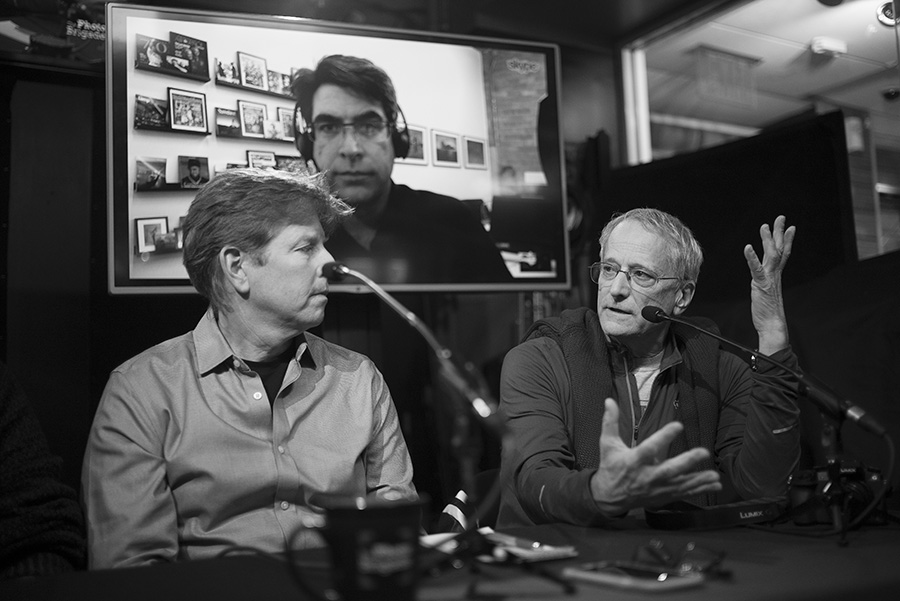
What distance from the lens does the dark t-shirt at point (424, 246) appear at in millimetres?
2770

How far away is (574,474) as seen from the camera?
63.7 inches

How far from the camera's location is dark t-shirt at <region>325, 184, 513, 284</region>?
9.09 feet

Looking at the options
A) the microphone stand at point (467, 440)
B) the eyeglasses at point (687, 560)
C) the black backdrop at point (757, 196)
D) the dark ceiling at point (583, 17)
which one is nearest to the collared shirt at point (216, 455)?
the microphone stand at point (467, 440)

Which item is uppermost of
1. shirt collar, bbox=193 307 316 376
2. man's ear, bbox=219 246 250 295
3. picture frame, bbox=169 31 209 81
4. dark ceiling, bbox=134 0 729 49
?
dark ceiling, bbox=134 0 729 49

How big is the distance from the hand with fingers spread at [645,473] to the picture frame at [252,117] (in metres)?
1.61

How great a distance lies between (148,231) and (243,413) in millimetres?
872

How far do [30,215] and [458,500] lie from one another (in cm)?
156

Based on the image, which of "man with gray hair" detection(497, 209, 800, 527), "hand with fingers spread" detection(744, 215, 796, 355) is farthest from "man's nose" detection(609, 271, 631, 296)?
"hand with fingers spread" detection(744, 215, 796, 355)

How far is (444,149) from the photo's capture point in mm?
2908

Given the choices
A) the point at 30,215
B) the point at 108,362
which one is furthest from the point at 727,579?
the point at 30,215

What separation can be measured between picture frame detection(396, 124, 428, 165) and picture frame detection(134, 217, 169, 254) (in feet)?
2.63

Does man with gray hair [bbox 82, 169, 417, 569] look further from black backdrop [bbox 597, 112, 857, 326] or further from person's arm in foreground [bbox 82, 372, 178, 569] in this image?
black backdrop [bbox 597, 112, 857, 326]

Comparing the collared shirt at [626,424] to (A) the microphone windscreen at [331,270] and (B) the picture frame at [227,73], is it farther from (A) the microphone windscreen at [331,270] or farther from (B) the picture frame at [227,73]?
(B) the picture frame at [227,73]

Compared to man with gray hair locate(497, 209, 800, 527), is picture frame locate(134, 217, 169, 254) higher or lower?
higher
